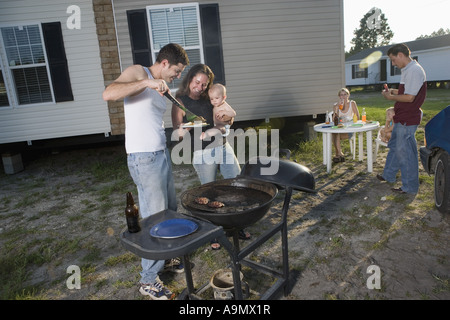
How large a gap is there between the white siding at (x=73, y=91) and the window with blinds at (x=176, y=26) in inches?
60.3

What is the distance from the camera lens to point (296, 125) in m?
9.99

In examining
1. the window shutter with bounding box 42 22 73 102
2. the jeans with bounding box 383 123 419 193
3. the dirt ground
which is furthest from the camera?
the window shutter with bounding box 42 22 73 102

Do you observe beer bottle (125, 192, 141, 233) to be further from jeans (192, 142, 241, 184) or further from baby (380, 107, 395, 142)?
baby (380, 107, 395, 142)

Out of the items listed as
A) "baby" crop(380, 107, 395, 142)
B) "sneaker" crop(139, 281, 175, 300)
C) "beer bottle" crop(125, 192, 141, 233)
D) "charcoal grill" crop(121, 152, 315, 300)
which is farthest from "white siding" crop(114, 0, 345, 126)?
"beer bottle" crop(125, 192, 141, 233)

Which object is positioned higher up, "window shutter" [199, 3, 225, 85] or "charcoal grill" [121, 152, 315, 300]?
"window shutter" [199, 3, 225, 85]

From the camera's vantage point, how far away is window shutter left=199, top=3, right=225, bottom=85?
25.8 feet

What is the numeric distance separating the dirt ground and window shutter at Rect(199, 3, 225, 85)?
11.7 ft

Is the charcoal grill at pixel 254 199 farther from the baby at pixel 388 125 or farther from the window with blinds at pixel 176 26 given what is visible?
the window with blinds at pixel 176 26

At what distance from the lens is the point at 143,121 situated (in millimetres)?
2725

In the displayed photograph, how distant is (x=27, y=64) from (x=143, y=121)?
7.38 metres

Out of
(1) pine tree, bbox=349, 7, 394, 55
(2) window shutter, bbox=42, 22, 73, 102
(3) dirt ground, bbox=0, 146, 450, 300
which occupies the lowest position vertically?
(3) dirt ground, bbox=0, 146, 450, 300

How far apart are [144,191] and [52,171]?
23.1ft

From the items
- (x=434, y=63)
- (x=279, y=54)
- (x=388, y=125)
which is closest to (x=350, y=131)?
(x=388, y=125)
